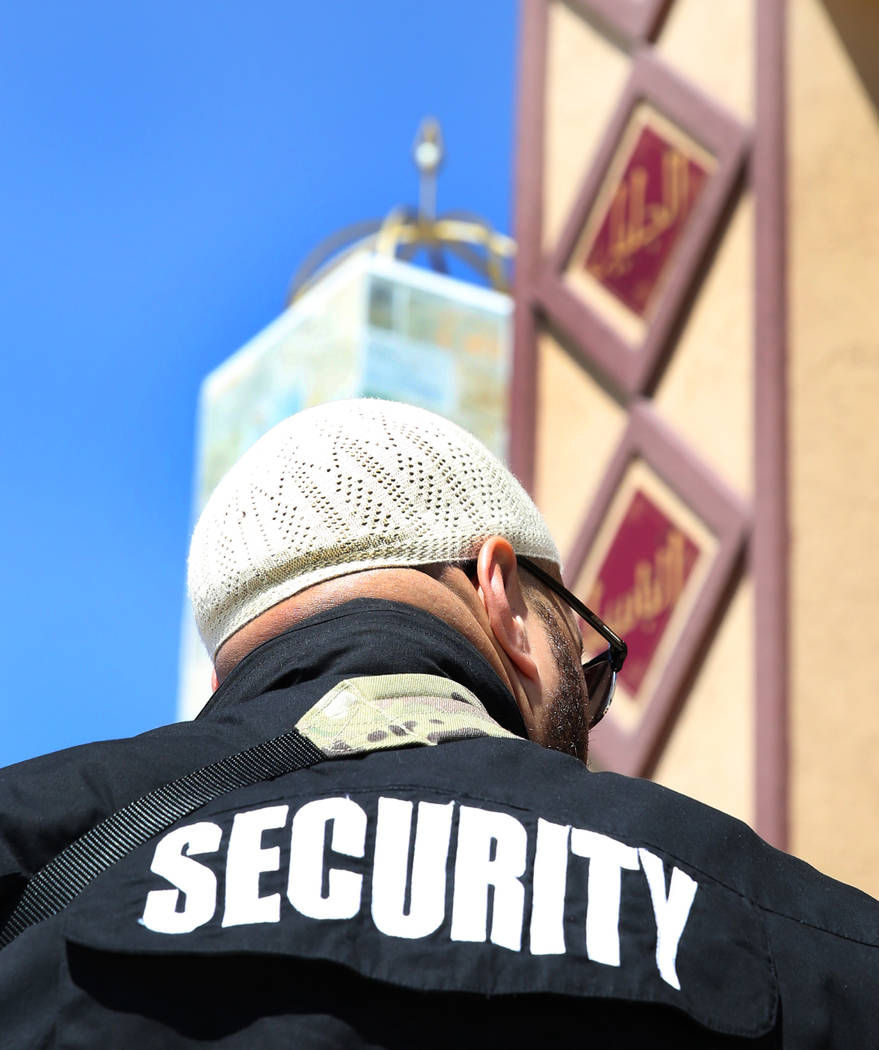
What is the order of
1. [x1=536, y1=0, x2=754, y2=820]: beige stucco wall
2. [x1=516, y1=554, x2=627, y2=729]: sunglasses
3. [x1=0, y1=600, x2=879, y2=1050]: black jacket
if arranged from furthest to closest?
[x1=536, y1=0, x2=754, y2=820]: beige stucco wall → [x1=516, y1=554, x2=627, y2=729]: sunglasses → [x1=0, y1=600, x2=879, y2=1050]: black jacket

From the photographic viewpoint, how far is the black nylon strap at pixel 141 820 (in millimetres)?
1204

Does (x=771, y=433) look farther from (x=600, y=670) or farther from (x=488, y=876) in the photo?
(x=488, y=876)

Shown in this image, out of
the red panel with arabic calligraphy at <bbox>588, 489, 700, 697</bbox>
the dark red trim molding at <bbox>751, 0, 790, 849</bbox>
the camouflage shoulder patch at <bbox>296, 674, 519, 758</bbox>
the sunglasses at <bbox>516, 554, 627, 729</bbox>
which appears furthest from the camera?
the red panel with arabic calligraphy at <bbox>588, 489, 700, 697</bbox>

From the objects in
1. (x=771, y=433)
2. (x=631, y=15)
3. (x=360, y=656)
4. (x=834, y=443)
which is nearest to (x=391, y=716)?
(x=360, y=656)

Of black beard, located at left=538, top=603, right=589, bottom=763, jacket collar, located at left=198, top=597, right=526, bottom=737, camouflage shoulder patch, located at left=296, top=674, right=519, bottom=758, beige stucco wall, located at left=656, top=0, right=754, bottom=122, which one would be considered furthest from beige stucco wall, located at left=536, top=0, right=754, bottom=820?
camouflage shoulder patch, located at left=296, top=674, right=519, bottom=758

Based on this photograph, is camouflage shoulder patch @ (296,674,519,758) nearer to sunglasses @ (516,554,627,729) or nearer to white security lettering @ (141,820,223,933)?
white security lettering @ (141,820,223,933)

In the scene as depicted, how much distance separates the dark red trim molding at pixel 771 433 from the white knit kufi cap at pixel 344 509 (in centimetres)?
361

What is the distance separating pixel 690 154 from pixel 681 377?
1.04m

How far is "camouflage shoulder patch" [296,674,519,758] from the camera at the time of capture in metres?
1.34

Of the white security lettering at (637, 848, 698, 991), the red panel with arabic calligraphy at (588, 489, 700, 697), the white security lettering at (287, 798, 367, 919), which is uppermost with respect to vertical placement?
the white security lettering at (287, 798, 367, 919)

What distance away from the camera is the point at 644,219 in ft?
23.2

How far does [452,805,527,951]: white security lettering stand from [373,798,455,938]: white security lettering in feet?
0.05

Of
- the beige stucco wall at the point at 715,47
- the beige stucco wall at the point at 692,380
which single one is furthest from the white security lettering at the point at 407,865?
the beige stucco wall at the point at 715,47

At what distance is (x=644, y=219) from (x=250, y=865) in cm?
621
